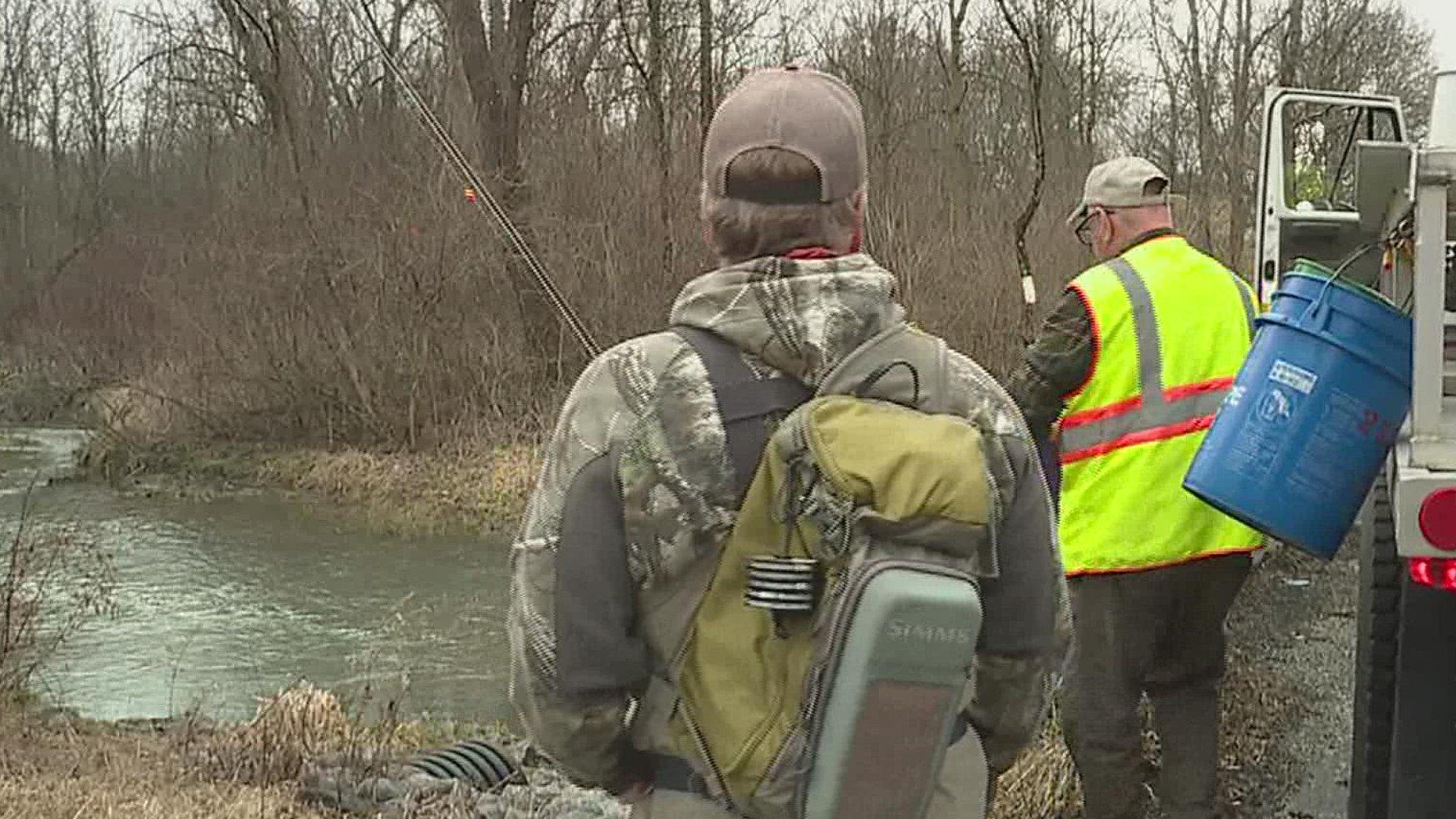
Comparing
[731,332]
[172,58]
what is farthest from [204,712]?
[172,58]

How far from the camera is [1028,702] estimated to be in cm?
250

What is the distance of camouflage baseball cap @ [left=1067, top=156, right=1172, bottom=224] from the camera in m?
4.75

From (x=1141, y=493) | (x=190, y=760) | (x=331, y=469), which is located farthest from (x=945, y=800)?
(x=331, y=469)

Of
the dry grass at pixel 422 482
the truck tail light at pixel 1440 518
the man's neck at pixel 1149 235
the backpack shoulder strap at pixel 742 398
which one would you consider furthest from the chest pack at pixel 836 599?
the dry grass at pixel 422 482

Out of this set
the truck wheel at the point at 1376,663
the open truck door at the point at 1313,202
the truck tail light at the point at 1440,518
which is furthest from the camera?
the open truck door at the point at 1313,202

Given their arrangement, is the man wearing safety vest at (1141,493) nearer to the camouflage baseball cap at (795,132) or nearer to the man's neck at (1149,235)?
the man's neck at (1149,235)

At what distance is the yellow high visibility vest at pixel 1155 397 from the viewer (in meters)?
4.56

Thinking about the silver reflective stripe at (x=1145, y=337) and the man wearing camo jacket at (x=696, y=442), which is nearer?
the man wearing camo jacket at (x=696, y=442)

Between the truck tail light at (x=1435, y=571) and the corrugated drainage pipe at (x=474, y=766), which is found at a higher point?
the truck tail light at (x=1435, y=571)

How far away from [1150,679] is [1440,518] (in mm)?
1481

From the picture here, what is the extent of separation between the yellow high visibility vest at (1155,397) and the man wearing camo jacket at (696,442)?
2242mm

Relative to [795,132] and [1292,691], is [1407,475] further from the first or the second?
[1292,691]

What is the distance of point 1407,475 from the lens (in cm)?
344

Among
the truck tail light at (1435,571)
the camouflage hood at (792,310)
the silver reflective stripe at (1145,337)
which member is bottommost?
the truck tail light at (1435,571)
